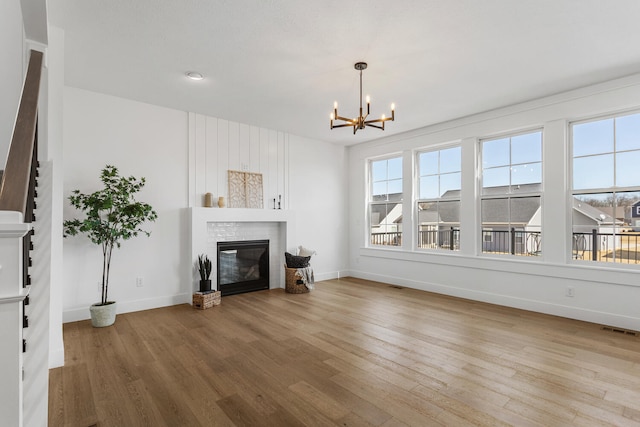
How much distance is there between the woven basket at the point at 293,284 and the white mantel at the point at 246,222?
15.7 inches

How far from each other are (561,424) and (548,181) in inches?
127

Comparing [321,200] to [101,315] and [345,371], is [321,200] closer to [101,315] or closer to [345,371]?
[101,315]

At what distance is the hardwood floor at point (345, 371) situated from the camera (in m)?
2.06

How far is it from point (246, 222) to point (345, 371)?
3.31m

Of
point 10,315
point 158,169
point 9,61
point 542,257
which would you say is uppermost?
point 9,61

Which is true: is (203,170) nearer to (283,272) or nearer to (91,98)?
(91,98)

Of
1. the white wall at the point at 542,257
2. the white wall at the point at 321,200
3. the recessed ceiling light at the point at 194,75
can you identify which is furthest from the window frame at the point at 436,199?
the recessed ceiling light at the point at 194,75

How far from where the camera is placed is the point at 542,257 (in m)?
4.29

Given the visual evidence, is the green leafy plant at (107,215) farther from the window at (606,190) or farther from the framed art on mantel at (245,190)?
the window at (606,190)

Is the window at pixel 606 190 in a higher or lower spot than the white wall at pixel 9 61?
lower

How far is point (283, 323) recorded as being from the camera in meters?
3.80

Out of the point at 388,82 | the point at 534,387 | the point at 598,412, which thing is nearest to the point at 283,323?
the point at 534,387

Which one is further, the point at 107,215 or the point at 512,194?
the point at 512,194

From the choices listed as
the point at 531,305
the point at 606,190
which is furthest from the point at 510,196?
the point at 531,305
